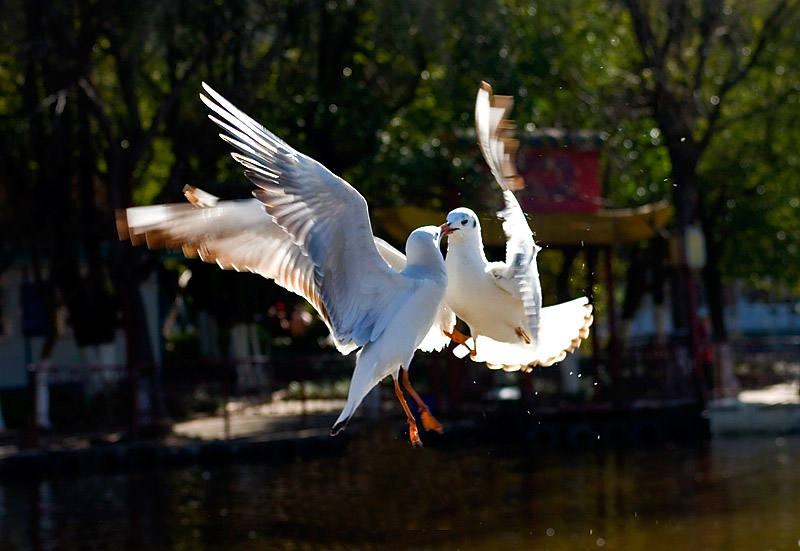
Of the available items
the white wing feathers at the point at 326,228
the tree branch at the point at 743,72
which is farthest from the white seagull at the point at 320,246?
the tree branch at the point at 743,72

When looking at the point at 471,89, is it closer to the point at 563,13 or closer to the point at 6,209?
the point at 563,13

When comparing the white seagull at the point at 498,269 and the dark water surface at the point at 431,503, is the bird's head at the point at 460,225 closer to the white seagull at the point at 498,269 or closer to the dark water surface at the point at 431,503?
the white seagull at the point at 498,269

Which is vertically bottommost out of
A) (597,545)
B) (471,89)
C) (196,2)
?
(597,545)

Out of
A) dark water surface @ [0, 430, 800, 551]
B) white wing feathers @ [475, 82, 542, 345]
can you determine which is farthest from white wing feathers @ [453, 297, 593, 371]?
dark water surface @ [0, 430, 800, 551]

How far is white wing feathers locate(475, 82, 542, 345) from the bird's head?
0.73 ft

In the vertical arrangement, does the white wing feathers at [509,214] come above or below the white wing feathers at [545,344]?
above

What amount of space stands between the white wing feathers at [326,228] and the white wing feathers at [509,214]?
2.15ft

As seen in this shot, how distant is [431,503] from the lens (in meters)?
11.8

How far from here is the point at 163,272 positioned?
2383 cm

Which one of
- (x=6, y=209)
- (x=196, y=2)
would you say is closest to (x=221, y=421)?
(x=6, y=209)

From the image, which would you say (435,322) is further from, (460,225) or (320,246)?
(320,246)

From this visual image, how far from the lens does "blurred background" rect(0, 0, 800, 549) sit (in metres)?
14.6

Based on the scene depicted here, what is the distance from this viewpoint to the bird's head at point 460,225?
5.71 meters

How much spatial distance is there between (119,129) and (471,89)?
19.0ft
